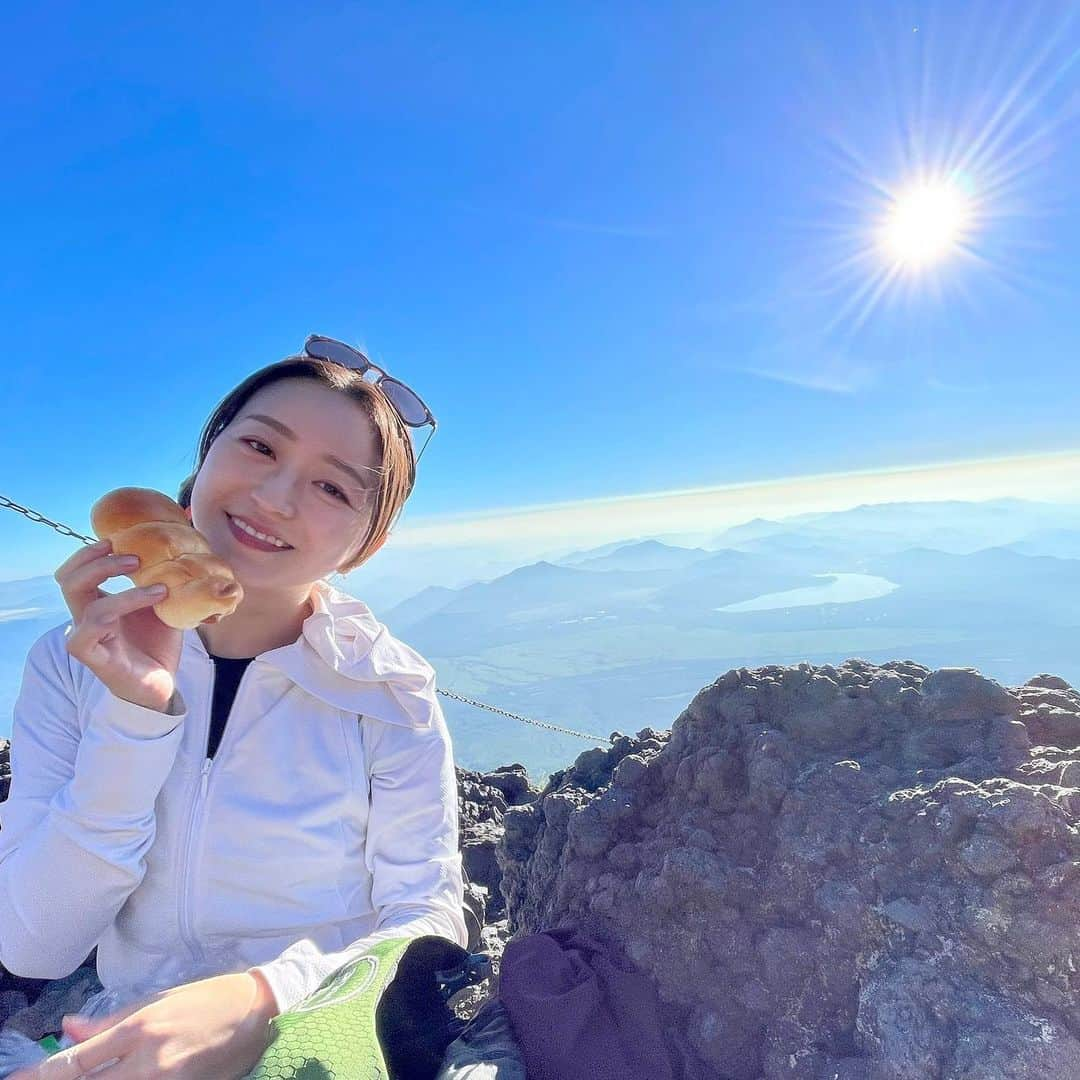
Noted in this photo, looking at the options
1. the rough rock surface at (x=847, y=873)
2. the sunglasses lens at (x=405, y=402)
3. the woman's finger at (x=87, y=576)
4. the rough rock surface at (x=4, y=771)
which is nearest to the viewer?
the rough rock surface at (x=847, y=873)

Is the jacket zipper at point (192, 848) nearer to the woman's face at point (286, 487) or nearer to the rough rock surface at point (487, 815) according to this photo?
the woman's face at point (286, 487)

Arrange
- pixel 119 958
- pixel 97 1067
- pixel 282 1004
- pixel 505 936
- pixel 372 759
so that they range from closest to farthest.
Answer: pixel 97 1067 < pixel 282 1004 < pixel 119 958 < pixel 372 759 < pixel 505 936

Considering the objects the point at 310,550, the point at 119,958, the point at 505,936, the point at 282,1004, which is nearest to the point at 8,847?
the point at 119,958

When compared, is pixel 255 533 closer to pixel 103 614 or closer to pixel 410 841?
pixel 103 614

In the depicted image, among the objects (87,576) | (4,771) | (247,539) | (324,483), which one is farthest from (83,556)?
(4,771)

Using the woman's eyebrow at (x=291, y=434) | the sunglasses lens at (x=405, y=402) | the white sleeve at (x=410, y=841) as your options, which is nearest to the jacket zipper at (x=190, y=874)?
the white sleeve at (x=410, y=841)

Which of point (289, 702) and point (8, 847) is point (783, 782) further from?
point (8, 847)

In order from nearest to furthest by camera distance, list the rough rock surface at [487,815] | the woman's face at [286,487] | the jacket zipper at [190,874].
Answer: the jacket zipper at [190,874], the woman's face at [286,487], the rough rock surface at [487,815]
